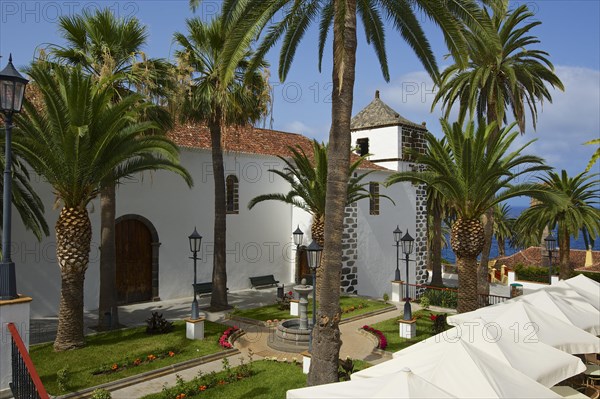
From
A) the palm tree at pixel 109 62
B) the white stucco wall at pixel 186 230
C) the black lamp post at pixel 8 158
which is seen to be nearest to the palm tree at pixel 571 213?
the white stucco wall at pixel 186 230

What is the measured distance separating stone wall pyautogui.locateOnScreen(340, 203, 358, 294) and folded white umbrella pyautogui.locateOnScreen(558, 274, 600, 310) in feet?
35.3

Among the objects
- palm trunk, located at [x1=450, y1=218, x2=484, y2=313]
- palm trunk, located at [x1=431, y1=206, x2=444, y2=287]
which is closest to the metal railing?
palm trunk, located at [x1=450, y1=218, x2=484, y2=313]

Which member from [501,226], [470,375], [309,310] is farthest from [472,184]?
[501,226]

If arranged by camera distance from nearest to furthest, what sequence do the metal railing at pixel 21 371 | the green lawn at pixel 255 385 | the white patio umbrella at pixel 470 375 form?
the white patio umbrella at pixel 470 375
the metal railing at pixel 21 371
the green lawn at pixel 255 385

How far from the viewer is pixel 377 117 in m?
27.9

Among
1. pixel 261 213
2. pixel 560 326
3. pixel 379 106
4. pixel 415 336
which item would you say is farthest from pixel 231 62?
pixel 379 106

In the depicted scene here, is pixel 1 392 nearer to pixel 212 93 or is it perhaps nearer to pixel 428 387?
pixel 428 387

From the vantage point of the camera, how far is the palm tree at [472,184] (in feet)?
50.3

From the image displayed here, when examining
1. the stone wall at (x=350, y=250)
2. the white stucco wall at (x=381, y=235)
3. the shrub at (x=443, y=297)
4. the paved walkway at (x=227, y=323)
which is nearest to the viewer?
the paved walkway at (x=227, y=323)

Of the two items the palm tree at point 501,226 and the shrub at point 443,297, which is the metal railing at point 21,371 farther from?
the palm tree at point 501,226

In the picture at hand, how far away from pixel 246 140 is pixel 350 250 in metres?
7.60

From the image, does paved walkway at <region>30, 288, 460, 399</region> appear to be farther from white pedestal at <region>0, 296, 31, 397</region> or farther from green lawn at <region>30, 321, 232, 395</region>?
white pedestal at <region>0, 296, 31, 397</region>

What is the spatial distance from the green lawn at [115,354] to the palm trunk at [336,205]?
14.6 feet

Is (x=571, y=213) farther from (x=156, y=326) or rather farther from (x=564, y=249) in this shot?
(x=156, y=326)
